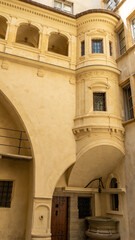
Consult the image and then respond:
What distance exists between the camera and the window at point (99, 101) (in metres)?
11.3

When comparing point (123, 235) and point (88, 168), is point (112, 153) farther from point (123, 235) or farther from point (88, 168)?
point (123, 235)

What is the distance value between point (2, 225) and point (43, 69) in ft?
27.2

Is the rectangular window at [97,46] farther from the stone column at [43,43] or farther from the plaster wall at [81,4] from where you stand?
the plaster wall at [81,4]

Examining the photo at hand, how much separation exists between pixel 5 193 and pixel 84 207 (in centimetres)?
442

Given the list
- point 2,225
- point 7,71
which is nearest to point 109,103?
point 7,71

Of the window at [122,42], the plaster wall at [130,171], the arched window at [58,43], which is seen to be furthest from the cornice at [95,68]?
the plaster wall at [130,171]

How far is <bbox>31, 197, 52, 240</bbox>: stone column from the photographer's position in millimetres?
8477

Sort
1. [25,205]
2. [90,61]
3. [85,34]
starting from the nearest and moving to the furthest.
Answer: [25,205], [90,61], [85,34]

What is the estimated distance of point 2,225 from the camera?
963 cm

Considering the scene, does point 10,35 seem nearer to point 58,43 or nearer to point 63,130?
point 58,43

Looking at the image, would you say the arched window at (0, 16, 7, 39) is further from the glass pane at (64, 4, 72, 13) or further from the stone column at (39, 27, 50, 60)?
the glass pane at (64, 4, 72, 13)

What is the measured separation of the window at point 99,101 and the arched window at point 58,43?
455 centimetres

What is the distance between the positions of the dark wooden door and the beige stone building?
45 millimetres

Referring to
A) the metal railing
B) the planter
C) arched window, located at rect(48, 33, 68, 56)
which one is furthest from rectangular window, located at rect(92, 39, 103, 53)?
the planter
